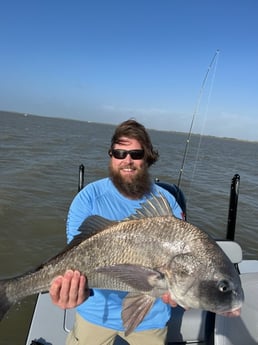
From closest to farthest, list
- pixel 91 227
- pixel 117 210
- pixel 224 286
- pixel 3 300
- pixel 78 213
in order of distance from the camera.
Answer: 1. pixel 224 286
2. pixel 3 300
3. pixel 91 227
4. pixel 78 213
5. pixel 117 210

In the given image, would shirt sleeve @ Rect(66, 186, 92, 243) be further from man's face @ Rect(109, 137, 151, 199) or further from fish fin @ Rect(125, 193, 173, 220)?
fish fin @ Rect(125, 193, 173, 220)

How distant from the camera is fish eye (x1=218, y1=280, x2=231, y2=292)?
247 cm

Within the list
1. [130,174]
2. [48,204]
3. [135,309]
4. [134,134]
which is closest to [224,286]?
[135,309]

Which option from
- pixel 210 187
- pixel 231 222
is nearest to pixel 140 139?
pixel 231 222

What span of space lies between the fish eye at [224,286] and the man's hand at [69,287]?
1.00 m

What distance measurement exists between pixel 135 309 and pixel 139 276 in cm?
33

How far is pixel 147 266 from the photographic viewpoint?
2580 mm

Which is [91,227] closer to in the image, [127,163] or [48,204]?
[127,163]

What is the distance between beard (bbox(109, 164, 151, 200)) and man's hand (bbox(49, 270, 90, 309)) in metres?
1.10

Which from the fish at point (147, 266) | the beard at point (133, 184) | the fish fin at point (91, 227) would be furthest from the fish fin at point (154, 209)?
the beard at point (133, 184)

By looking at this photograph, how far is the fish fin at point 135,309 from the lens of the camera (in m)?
2.68

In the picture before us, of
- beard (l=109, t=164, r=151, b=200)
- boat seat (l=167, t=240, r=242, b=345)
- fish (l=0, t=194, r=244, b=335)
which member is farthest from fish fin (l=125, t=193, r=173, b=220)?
boat seat (l=167, t=240, r=242, b=345)

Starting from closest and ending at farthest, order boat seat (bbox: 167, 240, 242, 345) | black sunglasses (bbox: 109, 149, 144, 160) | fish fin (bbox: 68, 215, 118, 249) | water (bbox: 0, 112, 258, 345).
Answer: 1. fish fin (bbox: 68, 215, 118, 249)
2. black sunglasses (bbox: 109, 149, 144, 160)
3. boat seat (bbox: 167, 240, 242, 345)
4. water (bbox: 0, 112, 258, 345)

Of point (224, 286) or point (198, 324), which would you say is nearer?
point (224, 286)
